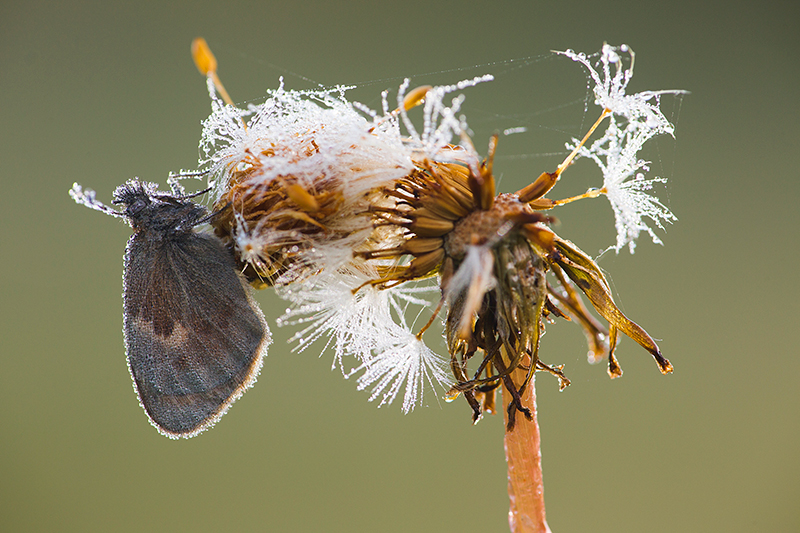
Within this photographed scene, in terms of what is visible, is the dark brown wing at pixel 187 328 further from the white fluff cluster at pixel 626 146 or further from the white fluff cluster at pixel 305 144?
the white fluff cluster at pixel 626 146

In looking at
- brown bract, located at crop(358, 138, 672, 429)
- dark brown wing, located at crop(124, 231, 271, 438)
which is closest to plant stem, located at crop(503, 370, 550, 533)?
brown bract, located at crop(358, 138, 672, 429)

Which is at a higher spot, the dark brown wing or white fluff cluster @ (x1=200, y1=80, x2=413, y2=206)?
white fluff cluster @ (x1=200, y1=80, x2=413, y2=206)

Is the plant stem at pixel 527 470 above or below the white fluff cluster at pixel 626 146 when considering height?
below

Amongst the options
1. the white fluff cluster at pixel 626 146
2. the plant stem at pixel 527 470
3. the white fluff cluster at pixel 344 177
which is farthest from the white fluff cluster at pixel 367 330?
the white fluff cluster at pixel 626 146

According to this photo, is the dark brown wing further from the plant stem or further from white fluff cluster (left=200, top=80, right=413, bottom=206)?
the plant stem

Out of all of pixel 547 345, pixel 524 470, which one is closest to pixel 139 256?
pixel 524 470

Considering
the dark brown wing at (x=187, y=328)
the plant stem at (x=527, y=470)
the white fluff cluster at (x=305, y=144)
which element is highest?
the white fluff cluster at (x=305, y=144)

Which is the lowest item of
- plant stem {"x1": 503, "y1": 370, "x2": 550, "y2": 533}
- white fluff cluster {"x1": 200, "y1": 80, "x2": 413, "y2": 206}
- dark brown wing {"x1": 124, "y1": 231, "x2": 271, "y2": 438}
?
plant stem {"x1": 503, "y1": 370, "x2": 550, "y2": 533}
